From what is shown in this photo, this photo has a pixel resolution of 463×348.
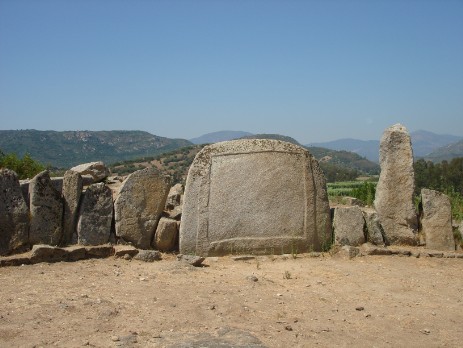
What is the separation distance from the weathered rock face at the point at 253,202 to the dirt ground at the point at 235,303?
46 centimetres

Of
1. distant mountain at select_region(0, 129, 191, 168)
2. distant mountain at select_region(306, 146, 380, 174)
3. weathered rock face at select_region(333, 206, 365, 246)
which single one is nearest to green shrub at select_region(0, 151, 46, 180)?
weathered rock face at select_region(333, 206, 365, 246)

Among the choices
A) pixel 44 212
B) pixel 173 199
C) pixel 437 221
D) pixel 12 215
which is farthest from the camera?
pixel 173 199

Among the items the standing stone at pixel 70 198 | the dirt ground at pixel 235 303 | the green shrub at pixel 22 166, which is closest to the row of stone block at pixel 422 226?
the dirt ground at pixel 235 303

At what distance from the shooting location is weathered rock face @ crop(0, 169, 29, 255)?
7.63 metres

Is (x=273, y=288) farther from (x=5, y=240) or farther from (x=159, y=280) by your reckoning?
(x=5, y=240)

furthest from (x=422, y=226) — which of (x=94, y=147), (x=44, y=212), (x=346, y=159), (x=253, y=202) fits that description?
(x=94, y=147)

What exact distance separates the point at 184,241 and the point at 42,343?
3918 millimetres

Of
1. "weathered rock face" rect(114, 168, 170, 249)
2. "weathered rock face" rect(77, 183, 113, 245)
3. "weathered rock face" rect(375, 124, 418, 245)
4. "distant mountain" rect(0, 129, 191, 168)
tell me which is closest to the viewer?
"weathered rock face" rect(77, 183, 113, 245)

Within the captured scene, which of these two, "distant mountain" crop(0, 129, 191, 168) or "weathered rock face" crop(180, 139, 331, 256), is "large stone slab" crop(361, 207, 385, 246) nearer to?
"weathered rock face" crop(180, 139, 331, 256)

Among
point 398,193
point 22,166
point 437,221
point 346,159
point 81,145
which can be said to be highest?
point 81,145

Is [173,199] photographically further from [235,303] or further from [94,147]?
[94,147]

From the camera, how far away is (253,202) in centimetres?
830

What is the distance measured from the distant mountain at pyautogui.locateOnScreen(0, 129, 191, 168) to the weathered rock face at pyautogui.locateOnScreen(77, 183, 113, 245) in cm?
5269

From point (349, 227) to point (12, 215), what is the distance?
18.9 feet
